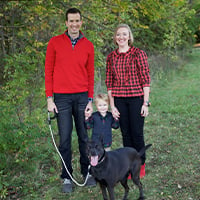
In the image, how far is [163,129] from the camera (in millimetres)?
7016

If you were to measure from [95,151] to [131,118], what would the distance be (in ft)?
3.49

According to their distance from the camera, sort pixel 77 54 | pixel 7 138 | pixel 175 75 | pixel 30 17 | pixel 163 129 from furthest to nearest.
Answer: pixel 175 75 < pixel 163 129 < pixel 30 17 < pixel 7 138 < pixel 77 54

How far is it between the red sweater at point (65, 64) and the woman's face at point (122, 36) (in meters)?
0.40

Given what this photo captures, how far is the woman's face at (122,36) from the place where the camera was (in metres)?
3.72

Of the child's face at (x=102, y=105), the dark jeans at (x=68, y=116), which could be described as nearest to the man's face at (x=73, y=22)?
the dark jeans at (x=68, y=116)

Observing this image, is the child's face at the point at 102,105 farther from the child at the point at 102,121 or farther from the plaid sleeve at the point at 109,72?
the plaid sleeve at the point at 109,72

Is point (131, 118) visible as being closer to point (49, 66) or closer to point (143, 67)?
point (143, 67)

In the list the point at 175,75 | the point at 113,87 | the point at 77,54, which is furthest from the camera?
the point at 175,75

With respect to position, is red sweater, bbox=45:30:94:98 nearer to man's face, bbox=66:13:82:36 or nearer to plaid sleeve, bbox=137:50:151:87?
man's face, bbox=66:13:82:36

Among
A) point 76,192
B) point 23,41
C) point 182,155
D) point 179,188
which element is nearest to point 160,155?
point 182,155

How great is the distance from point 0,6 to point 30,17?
629mm

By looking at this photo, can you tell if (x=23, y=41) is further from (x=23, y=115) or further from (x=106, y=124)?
(x=106, y=124)

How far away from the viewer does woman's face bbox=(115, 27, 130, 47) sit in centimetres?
372

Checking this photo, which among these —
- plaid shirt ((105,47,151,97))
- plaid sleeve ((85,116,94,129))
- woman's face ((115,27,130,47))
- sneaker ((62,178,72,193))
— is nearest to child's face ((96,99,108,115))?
plaid sleeve ((85,116,94,129))
